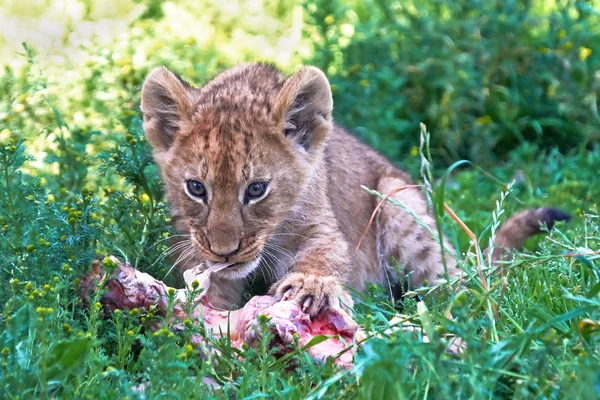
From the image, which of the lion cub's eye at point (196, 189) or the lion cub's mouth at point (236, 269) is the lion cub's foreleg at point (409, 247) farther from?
the lion cub's eye at point (196, 189)

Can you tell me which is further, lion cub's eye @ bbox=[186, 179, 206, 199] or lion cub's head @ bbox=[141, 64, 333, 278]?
lion cub's eye @ bbox=[186, 179, 206, 199]

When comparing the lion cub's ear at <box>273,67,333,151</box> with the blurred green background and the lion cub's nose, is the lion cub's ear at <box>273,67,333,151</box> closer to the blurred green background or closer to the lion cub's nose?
the lion cub's nose

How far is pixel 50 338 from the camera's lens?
366cm

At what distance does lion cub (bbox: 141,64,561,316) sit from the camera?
4.89 m

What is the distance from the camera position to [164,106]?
17.6ft

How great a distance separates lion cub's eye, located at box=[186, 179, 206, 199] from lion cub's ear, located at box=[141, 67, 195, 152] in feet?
1.41

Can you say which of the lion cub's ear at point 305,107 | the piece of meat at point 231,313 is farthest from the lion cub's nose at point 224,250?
the lion cub's ear at point 305,107

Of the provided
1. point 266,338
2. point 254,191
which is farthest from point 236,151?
point 266,338

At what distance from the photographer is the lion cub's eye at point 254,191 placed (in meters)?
4.96

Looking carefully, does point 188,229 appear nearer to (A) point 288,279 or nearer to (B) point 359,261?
(A) point 288,279

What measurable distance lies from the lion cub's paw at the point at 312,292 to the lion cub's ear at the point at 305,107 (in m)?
0.85

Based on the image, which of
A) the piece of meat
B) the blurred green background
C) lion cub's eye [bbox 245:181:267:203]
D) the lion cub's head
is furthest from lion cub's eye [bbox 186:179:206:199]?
the blurred green background

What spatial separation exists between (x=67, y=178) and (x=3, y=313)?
2276 mm

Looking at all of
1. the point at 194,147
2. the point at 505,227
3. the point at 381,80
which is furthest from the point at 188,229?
the point at 381,80
